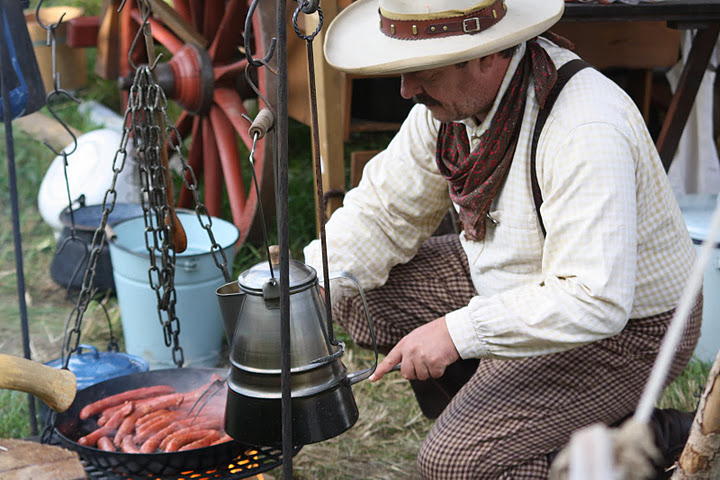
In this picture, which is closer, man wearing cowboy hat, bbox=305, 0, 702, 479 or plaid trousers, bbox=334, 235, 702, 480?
man wearing cowboy hat, bbox=305, 0, 702, 479

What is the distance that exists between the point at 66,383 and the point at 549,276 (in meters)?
1.09

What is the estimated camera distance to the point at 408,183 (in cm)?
243

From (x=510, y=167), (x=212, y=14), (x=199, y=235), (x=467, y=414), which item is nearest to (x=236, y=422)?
(x=467, y=414)

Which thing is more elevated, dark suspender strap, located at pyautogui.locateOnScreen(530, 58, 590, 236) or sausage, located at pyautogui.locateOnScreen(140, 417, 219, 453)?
dark suspender strap, located at pyautogui.locateOnScreen(530, 58, 590, 236)

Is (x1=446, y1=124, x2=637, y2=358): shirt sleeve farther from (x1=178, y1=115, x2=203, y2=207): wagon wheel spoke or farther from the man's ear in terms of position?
(x1=178, y1=115, x2=203, y2=207): wagon wheel spoke

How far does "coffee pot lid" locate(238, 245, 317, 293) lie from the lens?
1.60 m

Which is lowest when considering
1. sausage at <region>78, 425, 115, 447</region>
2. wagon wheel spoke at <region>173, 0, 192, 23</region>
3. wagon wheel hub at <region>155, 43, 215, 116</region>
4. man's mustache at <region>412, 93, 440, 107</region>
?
sausage at <region>78, 425, 115, 447</region>

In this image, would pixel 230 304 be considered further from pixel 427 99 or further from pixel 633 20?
pixel 633 20

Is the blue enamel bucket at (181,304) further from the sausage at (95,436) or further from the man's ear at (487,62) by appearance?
the man's ear at (487,62)

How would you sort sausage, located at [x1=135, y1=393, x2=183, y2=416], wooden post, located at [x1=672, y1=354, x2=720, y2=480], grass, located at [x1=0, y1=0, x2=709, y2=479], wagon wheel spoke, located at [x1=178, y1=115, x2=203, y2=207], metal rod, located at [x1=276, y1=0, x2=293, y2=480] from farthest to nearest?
1. wagon wheel spoke, located at [x1=178, y1=115, x2=203, y2=207]
2. grass, located at [x1=0, y1=0, x2=709, y2=479]
3. sausage, located at [x1=135, y1=393, x2=183, y2=416]
4. metal rod, located at [x1=276, y1=0, x2=293, y2=480]
5. wooden post, located at [x1=672, y1=354, x2=720, y2=480]

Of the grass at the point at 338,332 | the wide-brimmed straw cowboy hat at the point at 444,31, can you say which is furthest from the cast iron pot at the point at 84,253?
the wide-brimmed straw cowboy hat at the point at 444,31

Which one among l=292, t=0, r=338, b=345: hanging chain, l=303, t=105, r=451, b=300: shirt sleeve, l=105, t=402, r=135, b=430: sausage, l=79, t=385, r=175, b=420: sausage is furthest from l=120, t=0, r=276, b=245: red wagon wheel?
l=292, t=0, r=338, b=345: hanging chain

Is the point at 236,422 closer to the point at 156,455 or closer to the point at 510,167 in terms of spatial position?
the point at 156,455

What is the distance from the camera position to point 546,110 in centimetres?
198
